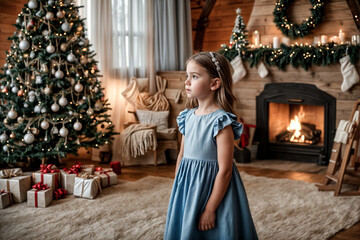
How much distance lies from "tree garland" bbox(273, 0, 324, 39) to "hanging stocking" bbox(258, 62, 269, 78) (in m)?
0.48

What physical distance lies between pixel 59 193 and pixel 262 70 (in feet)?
9.54

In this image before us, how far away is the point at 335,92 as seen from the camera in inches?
192

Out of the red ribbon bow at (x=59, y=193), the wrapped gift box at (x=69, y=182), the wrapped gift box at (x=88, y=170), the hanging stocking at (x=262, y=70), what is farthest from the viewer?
the hanging stocking at (x=262, y=70)

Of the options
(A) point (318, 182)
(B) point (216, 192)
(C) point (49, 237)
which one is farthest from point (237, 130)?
(A) point (318, 182)

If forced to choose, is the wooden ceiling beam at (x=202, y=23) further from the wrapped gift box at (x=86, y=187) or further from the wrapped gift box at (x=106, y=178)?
the wrapped gift box at (x=86, y=187)

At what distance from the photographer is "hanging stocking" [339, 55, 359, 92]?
464cm

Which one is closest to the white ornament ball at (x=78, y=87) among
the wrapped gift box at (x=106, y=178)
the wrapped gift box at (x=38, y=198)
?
the wrapped gift box at (x=106, y=178)

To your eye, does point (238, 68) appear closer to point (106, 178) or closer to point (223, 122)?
point (106, 178)

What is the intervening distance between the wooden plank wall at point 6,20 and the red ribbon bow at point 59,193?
2.04m

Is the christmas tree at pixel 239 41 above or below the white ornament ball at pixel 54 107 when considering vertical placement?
above

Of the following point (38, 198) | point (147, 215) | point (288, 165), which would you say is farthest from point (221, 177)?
point (288, 165)

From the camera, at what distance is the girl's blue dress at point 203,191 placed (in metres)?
1.69

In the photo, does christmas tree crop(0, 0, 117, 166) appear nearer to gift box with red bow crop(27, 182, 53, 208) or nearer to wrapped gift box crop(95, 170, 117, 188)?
wrapped gift box crop(95, 170, 117, 188)

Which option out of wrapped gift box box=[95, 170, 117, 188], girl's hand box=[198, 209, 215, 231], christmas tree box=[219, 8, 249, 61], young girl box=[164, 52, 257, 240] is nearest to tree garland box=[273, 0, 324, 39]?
christmas tree box=[219, 8, 249, 61]
